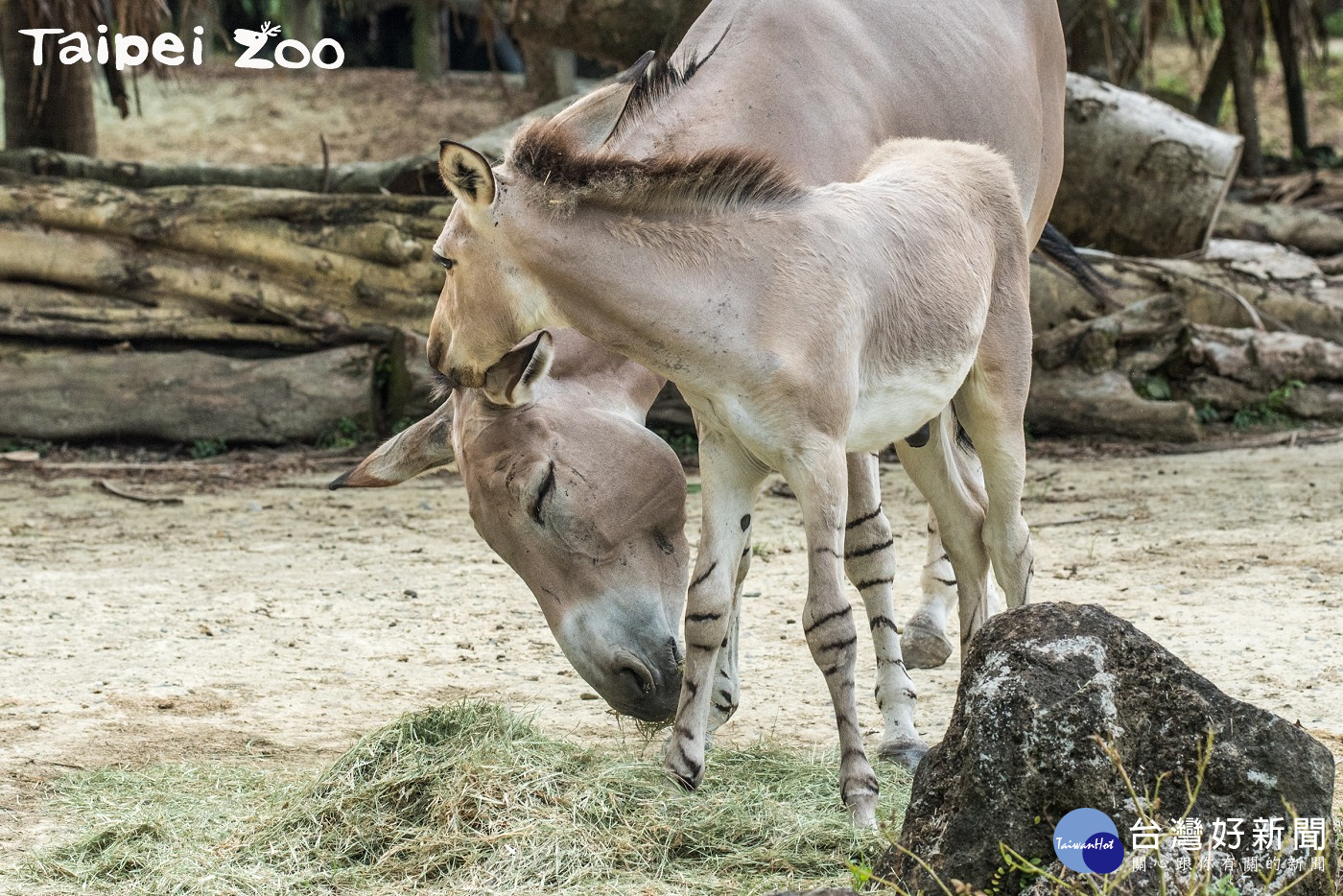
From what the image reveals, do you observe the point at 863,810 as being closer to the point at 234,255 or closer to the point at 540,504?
the point at 540,504

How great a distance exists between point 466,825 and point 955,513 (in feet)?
5.95

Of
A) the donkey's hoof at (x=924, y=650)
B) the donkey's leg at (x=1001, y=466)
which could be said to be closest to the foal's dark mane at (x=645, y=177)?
the donkey's leg at (x=1001, y=466)

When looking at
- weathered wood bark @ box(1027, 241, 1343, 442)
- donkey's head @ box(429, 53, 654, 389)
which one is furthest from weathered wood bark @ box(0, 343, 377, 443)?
donkey's head @ box(429, 53, 654, 389)

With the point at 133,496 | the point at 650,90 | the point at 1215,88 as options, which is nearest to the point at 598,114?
the point at 650,90

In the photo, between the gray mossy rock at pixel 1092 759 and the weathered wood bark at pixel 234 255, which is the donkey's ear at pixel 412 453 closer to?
the gray mossy rock at pixel 1092 759

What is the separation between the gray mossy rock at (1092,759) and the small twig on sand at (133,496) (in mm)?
6867

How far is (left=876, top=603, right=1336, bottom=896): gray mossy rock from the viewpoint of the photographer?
2600 mm

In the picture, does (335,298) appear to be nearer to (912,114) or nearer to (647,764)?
(912,114)

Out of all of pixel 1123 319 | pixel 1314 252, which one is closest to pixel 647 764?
pixel 1123 319

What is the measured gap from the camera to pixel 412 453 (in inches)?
178

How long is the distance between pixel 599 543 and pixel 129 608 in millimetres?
3065

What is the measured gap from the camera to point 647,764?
3.78 meters

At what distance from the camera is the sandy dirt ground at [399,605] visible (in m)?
4.55

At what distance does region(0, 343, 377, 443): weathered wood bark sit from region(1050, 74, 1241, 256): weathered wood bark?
5.66 metres
